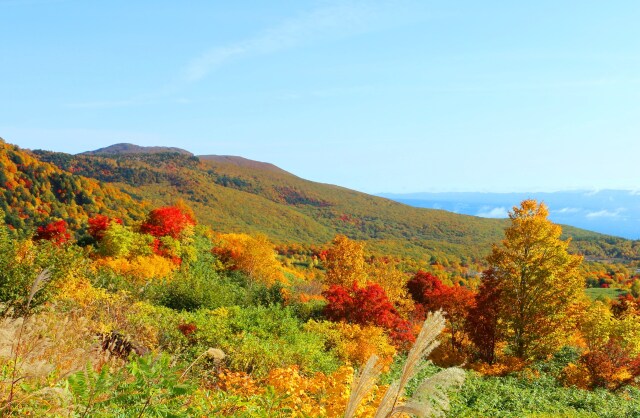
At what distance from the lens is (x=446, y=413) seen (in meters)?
9.37

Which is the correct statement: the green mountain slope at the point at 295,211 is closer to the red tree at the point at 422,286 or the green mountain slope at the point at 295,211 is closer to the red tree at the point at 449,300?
the red tree at the point at 422,286

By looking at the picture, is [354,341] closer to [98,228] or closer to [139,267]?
[139,267]

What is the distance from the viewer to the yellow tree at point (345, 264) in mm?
23078

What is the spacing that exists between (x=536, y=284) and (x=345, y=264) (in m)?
8.83

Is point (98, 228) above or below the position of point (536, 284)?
above

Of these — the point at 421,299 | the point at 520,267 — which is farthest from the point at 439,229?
the point at 520,267

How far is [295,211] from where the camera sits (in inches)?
4820

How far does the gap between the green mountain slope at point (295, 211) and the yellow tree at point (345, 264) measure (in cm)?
5696

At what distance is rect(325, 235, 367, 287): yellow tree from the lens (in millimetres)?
23078

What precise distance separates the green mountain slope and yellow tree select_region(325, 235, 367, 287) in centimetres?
5696

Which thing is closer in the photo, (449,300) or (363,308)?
(363,308)

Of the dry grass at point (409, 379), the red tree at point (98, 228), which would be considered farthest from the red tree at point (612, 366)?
the red tree at point (98, 228)

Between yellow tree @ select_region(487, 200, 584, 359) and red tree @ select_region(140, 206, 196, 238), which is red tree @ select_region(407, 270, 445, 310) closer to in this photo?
yellow tree @ select_region(487, 200, 584, 359)

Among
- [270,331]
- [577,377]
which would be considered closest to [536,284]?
[577,377]
